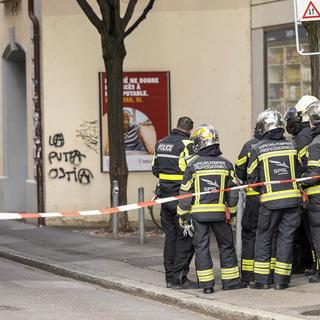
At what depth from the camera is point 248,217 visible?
36.0 ft

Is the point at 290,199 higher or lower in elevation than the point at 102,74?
lower

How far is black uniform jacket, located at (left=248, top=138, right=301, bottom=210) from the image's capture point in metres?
10.5

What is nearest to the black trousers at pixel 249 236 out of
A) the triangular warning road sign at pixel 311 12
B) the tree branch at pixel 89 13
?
the triangular warning road sign at pixel 311 12

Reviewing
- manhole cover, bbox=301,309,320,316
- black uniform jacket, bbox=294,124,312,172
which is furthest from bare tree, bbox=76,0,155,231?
manhole cover, bbox=301,309,320,316

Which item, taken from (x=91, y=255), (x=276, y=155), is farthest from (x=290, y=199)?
(x=91, y=255)

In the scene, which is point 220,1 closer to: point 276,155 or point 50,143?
point 50,143

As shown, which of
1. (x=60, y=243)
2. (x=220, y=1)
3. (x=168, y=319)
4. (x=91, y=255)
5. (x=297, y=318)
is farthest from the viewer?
(x=220, y=1)

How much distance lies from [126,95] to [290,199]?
9005 mm

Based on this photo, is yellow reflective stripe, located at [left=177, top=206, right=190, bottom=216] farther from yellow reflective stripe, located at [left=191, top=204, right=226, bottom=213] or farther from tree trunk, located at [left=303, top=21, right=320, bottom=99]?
tree trunk, located at [left=303, top=21, right=320, bottom=99]

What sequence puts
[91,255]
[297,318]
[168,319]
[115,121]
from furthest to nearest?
[115,121], [91,255], [168,319], [297,318]

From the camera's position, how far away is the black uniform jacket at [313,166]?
10.5 meters

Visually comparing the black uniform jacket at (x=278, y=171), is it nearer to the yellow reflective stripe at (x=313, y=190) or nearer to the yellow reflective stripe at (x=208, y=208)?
the yellow reflective stripe at (x=313, y=190)

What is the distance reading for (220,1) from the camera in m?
18.9

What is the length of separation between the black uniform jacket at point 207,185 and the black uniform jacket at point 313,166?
822 millimetres
